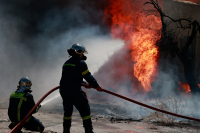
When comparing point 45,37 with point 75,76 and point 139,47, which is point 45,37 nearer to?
point 139,47

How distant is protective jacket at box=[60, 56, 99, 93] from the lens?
4.40 m

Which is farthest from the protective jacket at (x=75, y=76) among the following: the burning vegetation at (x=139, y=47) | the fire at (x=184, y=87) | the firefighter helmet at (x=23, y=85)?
the fire at (x=184, y=87)

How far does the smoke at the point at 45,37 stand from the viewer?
15.0 m

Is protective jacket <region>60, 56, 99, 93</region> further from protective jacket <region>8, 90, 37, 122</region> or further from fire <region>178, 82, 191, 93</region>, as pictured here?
fire <region>178, 82, 191, 93</region>

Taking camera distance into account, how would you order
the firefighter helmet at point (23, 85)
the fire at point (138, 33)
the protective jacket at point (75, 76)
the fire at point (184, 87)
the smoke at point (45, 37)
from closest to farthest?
1. the firefighter helmet at point (23, 85)
2. the protective jacket at point (75, 76)
3. the fire at point (138, 33)
4. the fire at point (184, 87)
5. the smoke at point (45, 37)

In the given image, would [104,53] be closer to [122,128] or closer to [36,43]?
[36,43]

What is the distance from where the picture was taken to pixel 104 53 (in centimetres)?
1567

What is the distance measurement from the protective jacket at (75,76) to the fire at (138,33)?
9.38 m

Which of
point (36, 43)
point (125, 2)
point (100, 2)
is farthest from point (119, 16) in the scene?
point (36, 43)

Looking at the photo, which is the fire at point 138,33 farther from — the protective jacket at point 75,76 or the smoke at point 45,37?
the protective jacket at point 75,76

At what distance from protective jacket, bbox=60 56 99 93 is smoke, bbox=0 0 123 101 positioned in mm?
10198

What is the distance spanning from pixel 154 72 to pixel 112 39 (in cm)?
412

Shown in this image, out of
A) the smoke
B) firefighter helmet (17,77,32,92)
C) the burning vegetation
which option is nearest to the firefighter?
firefighter helmet (17,77,32,92)

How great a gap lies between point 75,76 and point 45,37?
1247 centimetres
